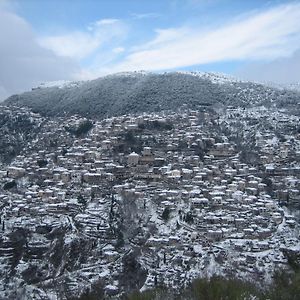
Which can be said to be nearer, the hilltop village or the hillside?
the hilltop village

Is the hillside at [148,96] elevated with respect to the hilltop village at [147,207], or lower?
elevated

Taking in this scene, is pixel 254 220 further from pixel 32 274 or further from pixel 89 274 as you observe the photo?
pixel 32 274

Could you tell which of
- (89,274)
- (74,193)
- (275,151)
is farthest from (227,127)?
(89,274)

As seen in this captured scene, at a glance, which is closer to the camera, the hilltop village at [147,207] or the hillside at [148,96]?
the hilltop village at [147,207]

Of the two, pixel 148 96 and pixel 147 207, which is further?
pixel 148 96

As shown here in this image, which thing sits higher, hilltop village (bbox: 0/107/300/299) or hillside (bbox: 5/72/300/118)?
hillside (bbox: 5/72/300/118)
